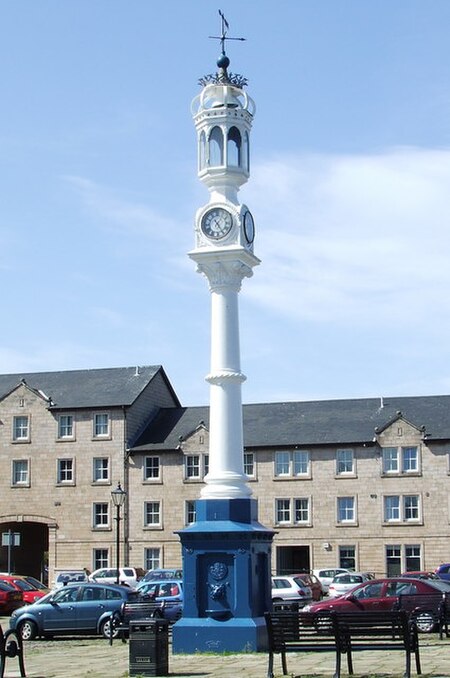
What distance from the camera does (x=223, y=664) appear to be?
19141 mm

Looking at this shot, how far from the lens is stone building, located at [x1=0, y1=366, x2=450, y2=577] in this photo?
55906 mm

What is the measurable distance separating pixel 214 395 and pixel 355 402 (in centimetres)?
3868

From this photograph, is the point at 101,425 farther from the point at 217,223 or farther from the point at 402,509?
the point at 217,223

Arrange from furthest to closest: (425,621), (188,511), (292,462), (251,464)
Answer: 1. (188,511)
2. (251,464)
3. (292,462)
4. (425,621)

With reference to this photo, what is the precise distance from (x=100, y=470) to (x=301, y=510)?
35.4 feet

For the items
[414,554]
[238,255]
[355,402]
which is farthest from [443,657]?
[355,402]

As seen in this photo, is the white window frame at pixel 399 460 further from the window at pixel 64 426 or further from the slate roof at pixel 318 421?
the window at pixel 64 426

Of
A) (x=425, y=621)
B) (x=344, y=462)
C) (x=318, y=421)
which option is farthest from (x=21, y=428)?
(x=425, y=621)

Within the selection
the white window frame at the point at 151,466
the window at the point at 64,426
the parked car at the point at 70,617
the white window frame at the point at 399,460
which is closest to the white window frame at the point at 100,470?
the white window frame at the point at 151,466

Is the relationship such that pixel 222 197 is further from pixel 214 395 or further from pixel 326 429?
pixel 326 429

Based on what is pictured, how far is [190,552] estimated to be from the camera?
845 inches

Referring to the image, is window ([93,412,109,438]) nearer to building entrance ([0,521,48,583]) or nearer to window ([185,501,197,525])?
window ([185,501,197,525])

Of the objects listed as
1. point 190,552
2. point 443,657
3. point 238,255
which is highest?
point 238,255

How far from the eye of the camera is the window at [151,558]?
58688mm
